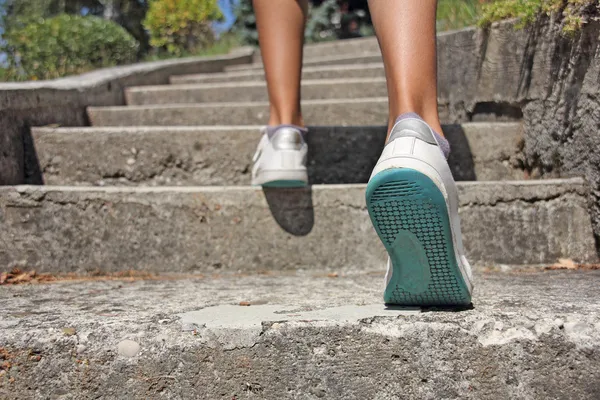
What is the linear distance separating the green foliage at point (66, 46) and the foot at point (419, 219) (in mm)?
3414

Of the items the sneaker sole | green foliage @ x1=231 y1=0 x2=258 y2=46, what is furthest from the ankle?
green foliage @ x1=231 y1=0 x2=258 y2=46

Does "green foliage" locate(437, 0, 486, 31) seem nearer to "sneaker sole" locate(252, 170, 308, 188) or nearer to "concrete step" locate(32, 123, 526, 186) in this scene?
"concrete step" locate(32, 123, 526, 186)

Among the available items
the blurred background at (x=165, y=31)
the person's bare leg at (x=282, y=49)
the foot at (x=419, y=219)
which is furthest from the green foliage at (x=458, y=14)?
the foot at (x=419, y=219)

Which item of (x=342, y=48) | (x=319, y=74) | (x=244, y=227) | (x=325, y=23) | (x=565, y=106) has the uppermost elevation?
(x=565, y=106)

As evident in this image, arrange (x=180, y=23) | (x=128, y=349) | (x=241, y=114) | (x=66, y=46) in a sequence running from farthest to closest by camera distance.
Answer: (x=180, y=23)
(x=66, y=46)
(x=241, y=114)
(x=128, y=349)

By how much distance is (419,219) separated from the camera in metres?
1.06

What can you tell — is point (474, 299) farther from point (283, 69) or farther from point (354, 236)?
point (283, 69)

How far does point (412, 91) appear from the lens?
1237mm

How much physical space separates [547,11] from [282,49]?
32.1 inches

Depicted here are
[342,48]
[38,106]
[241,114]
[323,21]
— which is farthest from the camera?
[323,21]

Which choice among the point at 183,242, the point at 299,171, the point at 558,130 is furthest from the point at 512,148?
the point at 183,242

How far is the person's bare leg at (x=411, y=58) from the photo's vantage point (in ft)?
4.07

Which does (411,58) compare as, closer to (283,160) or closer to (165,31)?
(283,160)

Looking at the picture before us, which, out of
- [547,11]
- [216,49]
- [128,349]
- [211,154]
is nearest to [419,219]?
[128,349]
